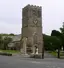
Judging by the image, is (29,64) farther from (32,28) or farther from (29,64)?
(32,28)

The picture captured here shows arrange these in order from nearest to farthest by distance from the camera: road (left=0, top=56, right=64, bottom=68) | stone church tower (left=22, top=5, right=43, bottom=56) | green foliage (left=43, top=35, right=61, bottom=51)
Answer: road (left=0, top=56, right=64, bottom=68) → stone church tower (left=22, top=5, right=43, bottom=56) → green foliage (left=43, top=35, right=61, bottom=51)

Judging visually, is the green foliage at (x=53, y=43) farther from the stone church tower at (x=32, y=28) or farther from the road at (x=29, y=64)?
the road at (x=29, y=64)

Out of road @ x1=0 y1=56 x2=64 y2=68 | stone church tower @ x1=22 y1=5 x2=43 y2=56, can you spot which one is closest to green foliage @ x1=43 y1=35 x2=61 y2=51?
stone church tower @ x1=22 y1=5 x2=43 y2=56

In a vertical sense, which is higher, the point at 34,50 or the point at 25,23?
the point at 25,23

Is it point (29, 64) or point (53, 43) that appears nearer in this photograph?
point (29, 64)

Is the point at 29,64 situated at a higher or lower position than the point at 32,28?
lower

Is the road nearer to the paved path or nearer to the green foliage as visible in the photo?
the paved path

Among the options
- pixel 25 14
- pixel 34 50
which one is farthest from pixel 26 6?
pixel 34 50

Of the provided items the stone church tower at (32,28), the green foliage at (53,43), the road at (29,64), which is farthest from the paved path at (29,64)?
the green foliage at (53,43)

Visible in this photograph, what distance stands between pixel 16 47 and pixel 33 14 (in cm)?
3857

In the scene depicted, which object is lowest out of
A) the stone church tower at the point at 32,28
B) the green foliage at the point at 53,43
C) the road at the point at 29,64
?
the road at the point at 29,64

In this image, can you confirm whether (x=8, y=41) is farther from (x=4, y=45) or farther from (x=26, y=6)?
(x=26, y=6)

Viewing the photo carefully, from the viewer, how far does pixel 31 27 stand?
11419 cm

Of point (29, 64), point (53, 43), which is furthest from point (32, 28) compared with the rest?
point (29, 64)
